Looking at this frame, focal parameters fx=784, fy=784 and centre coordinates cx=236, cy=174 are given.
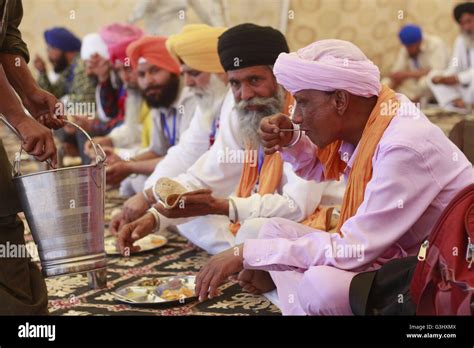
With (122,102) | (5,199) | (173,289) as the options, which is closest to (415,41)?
(122,102)

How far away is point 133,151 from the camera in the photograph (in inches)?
203

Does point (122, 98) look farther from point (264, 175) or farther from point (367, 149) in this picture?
point (367, 149)

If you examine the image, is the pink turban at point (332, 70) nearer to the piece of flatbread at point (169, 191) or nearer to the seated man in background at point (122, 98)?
the piece of flatbread at point (169, 191)

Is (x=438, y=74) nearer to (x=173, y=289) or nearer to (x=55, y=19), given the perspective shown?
(x=55, y=19)

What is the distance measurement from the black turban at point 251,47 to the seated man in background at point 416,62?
5165 mm

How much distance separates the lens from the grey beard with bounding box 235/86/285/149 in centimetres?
325

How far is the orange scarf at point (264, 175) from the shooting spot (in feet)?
10.9

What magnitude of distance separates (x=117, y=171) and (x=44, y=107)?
Result: 5.65 ft

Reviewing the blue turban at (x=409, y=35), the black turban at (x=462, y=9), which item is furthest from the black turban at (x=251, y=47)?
the blue turban at (x=409, y=35)

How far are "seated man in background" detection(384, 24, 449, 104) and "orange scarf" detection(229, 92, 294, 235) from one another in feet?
16.8

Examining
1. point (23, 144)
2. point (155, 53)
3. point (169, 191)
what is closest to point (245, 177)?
point (169, 191)

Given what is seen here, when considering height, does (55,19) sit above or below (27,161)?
above

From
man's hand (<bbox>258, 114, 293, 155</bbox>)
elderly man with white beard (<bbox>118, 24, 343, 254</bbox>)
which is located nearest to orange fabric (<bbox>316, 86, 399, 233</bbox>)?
man's hand (<bbox>258, 114, 293, 155</bbox>)

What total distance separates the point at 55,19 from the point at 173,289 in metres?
7.40
